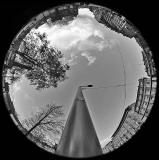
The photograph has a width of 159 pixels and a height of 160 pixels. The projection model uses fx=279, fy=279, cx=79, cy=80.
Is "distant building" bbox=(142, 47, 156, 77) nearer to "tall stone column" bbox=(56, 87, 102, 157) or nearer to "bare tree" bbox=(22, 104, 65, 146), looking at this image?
"tall stone column" bbox=(56, 87, 102, 157)

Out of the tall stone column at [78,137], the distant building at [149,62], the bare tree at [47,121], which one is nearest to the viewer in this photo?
the distant building at [149,62]

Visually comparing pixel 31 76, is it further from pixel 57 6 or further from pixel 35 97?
pixel 57 6

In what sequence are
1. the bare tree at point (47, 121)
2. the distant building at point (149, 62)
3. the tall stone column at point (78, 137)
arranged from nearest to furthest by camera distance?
the distant building at point (149, 62), the tall stone column at point (78, 137), the bare tree at point (47, 121)

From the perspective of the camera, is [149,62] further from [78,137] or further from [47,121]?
[47,121]

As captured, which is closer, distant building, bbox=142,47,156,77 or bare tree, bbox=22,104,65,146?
distant building, bbox=142,47,156,77

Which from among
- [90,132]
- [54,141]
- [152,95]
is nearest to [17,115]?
[54,141]

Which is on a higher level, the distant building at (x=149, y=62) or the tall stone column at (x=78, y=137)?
the distant building at (x=149, y=62)

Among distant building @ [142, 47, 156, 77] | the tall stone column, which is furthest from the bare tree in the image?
distant building @ [142, 47, 156, 77]

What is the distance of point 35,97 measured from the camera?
9773 mm

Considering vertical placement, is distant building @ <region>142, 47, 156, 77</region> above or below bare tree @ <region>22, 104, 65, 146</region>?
above

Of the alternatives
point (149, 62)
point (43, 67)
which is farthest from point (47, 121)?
point (149, 62)

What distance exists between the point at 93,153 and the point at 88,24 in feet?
15.1

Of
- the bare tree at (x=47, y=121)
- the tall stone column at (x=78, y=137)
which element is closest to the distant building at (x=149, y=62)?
the tall stone column at (x=78, y=137)

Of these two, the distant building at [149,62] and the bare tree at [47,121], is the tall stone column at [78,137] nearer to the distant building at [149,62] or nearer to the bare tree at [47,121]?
the bare tree at [47,121]
